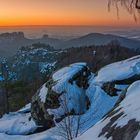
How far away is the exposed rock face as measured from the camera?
1219 inches

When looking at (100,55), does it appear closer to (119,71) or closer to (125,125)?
(119,71)

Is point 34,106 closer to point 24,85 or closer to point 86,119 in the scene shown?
point 86,119

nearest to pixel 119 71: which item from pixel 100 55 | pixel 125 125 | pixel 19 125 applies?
pixel 19 125

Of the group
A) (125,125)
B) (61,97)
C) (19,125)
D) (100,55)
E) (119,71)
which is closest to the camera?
(125,125)

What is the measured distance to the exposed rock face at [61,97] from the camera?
30969mm

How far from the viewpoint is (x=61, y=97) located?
3150cm

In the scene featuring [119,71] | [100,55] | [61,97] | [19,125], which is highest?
[119,71]

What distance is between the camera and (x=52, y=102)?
32.1 meters

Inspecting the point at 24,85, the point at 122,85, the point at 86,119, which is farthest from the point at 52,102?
the point at 24,85

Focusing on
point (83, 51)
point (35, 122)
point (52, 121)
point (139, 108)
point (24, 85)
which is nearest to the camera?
point (139, 108)

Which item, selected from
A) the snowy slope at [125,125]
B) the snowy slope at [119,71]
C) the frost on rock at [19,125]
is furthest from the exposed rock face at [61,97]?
the snowy slope at [125,125]

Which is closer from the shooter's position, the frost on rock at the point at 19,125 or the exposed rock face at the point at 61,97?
the exposed rock face at the point at 61,97

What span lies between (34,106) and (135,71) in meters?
10.7

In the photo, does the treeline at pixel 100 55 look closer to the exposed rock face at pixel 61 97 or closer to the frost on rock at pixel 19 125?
the frost on rock at pixel 19 125
